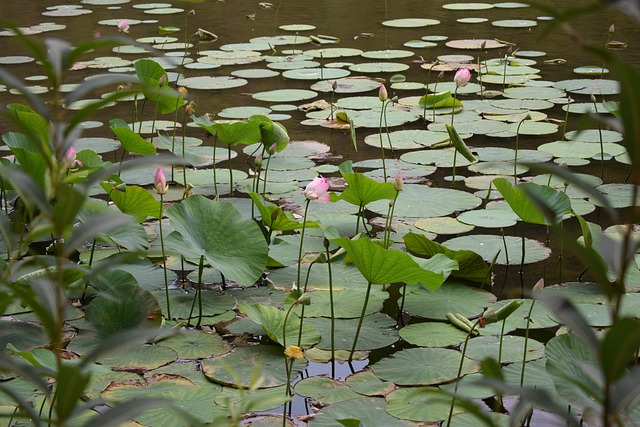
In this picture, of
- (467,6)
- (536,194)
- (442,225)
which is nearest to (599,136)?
(442,225)

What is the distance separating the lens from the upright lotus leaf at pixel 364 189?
2016mm

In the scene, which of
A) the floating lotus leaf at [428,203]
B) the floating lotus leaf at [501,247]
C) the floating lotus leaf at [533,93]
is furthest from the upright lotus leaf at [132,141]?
the floating lotus leaf at [533,93]

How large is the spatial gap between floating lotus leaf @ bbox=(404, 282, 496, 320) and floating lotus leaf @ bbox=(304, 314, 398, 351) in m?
0.08

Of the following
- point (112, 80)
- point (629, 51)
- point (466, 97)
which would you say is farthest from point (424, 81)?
Result: point (112, 80)

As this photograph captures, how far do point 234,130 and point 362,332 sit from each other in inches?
35.6

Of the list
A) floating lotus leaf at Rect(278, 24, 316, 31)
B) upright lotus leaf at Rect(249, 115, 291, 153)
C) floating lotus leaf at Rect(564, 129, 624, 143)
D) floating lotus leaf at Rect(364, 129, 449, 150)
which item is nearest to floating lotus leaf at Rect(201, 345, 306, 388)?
upright lotus leaf at Rect(249, 115, 291, 153)

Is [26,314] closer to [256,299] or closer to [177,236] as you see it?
[177,236]

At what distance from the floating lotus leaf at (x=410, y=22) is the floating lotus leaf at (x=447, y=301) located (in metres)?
3.87

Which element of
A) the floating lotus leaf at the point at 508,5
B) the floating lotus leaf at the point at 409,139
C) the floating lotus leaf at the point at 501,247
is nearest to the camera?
the floating lotus leaf at the point at 501,247

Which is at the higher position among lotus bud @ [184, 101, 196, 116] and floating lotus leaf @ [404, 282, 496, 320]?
lotus bud @ [184, 101, 196, 116]

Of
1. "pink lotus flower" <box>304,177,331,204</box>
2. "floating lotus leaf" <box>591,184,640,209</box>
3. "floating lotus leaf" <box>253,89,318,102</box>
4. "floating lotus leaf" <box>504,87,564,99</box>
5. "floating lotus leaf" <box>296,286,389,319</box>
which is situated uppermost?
"pink lotus flower" <box>304,177,331,204</box>

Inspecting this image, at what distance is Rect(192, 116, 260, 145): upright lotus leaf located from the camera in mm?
2420

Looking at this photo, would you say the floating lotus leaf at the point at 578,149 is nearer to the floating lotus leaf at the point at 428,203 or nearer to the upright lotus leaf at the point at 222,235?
the floating lotus leaf at the point at 428,203

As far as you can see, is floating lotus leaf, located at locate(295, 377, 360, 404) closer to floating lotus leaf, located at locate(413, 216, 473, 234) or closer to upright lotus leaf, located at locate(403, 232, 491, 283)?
upright lotus leaf, located at locate(403, 232, 491, 283)
